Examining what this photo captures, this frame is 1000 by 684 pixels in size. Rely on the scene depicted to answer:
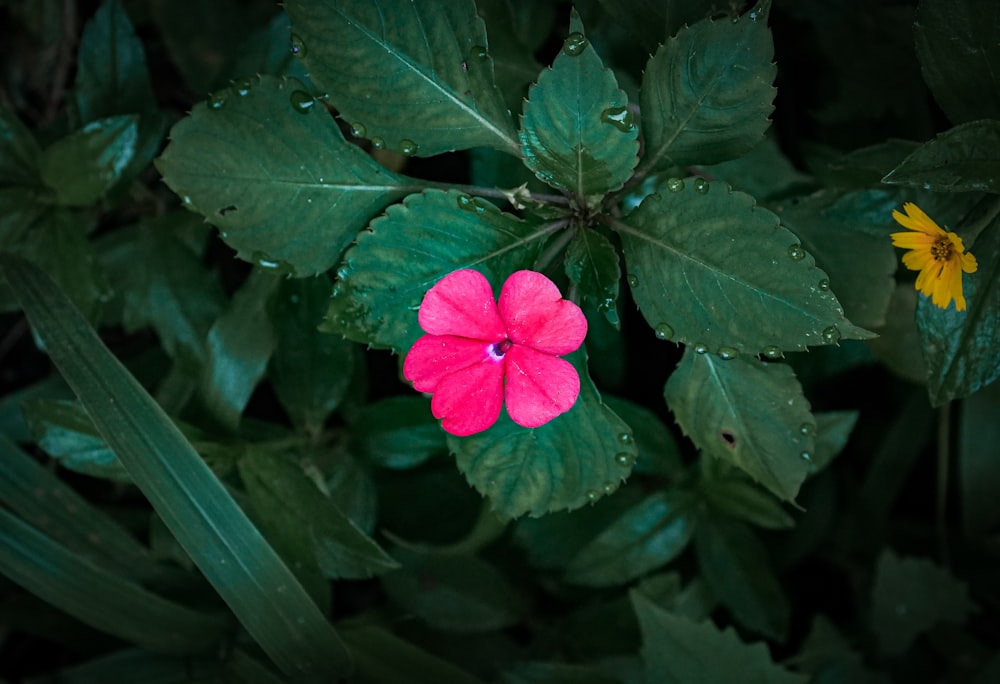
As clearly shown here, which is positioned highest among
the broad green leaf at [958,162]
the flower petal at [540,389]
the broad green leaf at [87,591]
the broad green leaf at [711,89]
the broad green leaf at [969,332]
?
the broad green leaf at [711,89]

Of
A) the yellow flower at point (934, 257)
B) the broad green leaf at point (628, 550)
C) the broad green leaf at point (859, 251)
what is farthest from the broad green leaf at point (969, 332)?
the broad green leaf at point (628, 550)

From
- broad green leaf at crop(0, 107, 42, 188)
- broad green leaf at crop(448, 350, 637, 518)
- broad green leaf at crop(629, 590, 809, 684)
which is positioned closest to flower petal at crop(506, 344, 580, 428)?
broad green leaf at crop(448, 350, 637, 518)

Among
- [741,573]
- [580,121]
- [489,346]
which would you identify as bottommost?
[741,573]

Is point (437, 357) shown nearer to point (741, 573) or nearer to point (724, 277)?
point (724, 277)

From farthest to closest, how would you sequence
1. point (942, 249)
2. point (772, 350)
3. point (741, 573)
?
point (741, 573)
point (942, 249)
point (772, 350)

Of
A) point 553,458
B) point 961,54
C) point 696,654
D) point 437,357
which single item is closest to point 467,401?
point 437,357

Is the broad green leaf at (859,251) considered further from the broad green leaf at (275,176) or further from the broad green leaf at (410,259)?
the broad green leaf at (275,176)

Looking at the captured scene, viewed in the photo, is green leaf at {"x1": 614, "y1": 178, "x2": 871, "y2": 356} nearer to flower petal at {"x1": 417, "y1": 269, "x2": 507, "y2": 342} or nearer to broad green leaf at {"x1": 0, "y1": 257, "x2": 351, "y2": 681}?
flower petal at {"x1": 417, "y1": 269, "x2": 507, "y2": 342}

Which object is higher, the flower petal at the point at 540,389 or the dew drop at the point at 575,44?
the dew drop at the point at 575,44
